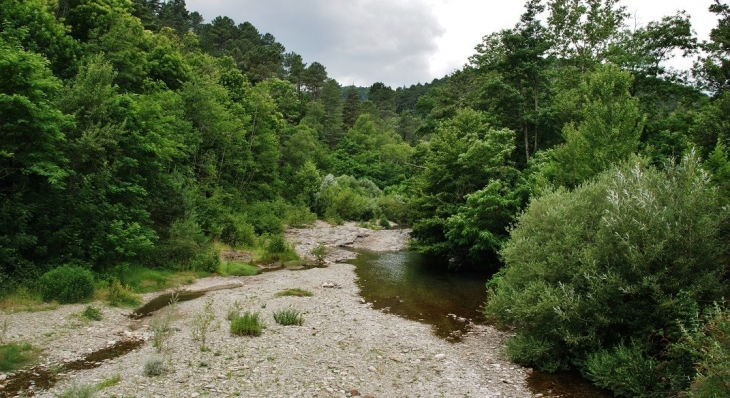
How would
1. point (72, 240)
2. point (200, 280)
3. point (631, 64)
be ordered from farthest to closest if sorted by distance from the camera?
point (631, 64) → point (200, 280) → point (72, 240)

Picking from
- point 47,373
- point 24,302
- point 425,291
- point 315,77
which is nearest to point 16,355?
point 47,373

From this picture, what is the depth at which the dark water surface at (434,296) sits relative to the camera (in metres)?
11.3

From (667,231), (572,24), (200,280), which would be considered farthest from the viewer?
(572,24)

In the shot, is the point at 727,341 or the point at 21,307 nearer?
the point at 727,341

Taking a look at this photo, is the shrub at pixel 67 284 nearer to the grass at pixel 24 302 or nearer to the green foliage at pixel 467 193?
the grass at pixel 24 302

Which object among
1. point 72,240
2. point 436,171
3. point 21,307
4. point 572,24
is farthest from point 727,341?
point 572,24

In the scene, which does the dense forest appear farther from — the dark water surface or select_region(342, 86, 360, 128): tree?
select_region(342, 86, 360, 128): tree

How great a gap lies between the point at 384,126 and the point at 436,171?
239ft

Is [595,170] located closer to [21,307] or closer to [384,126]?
[21,307]

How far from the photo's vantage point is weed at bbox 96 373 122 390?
29.3ft

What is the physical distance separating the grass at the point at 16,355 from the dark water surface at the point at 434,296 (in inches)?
499

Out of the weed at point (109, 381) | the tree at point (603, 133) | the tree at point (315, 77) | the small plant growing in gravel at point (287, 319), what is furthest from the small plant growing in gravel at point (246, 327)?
the tree at point (315, 77)

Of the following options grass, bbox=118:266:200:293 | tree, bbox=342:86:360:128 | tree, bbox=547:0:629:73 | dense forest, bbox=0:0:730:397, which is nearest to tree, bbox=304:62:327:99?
tree, bbox=342:86:360:128

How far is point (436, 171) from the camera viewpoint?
31422 mm
